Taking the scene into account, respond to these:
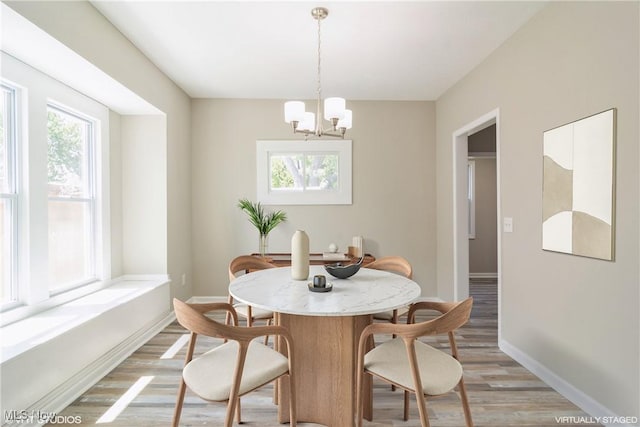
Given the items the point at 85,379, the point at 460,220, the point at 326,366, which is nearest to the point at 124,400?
the point at 85,379

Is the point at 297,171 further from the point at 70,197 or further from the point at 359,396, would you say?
the point at 359,396

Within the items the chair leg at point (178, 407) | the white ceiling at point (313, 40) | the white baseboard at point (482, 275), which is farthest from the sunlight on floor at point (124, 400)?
the white baseboard at point (482, 275)

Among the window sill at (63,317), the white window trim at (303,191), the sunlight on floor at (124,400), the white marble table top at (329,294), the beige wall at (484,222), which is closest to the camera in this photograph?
the white marble table top at (329,294)

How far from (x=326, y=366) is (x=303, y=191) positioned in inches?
104

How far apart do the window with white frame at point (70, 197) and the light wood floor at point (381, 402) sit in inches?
36.8

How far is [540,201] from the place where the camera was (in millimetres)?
2309

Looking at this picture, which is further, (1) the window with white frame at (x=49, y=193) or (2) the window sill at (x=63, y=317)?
(1) the window with white frame at (x=49, y=193)

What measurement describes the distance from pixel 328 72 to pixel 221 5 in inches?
50.9

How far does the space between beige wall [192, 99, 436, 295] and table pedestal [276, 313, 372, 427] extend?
2432 millimetres

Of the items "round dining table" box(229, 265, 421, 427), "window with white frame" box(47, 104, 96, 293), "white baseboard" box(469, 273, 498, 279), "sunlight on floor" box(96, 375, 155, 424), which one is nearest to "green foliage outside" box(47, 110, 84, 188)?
"window with white frame" box(47, 104, 96, 293)

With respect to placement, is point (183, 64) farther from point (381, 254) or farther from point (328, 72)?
point (381, 254)

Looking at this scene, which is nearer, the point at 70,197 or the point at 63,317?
the point at 63,317

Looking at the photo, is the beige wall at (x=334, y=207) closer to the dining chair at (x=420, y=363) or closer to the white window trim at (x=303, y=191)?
the white window trim at (x=303, y=191)

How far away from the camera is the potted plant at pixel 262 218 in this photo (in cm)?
379
